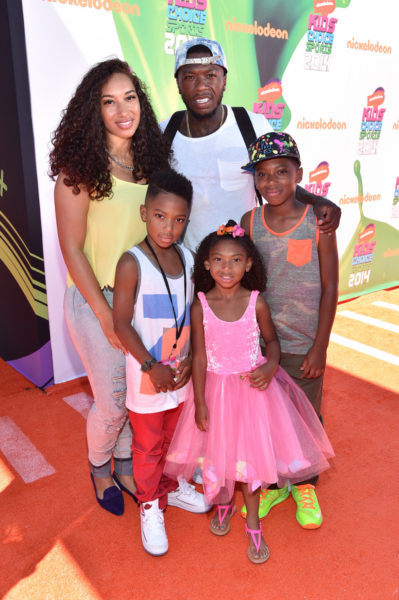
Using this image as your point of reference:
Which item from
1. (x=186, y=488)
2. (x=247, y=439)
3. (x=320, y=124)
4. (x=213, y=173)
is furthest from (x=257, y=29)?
(x=186, y=488)

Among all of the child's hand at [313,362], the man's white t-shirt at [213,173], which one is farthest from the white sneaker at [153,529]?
the man's white t-shirt at [213,173]

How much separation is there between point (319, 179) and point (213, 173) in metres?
3.31

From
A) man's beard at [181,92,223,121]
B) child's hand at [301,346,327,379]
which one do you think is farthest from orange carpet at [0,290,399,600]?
man's beard at [181,92,223,121]

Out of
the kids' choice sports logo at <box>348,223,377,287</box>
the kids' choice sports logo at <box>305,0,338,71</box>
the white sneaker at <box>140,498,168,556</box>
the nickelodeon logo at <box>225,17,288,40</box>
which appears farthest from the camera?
the kids' choice sports logo at <box>348,223,377,287</box>

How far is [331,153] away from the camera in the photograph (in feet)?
17.5

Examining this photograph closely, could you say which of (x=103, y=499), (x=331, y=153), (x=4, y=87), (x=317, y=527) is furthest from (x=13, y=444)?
(x=331, y=153)

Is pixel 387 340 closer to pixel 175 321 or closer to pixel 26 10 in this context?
pixel 175 321

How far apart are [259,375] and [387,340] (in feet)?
10.2

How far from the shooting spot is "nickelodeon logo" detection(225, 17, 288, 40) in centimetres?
417

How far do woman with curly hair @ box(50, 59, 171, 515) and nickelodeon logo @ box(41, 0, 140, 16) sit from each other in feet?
5.46

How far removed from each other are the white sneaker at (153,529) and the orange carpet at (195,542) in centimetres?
5

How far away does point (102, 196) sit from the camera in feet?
6.52

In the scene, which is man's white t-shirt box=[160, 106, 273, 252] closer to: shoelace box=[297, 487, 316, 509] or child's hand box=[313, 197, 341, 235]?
child's hand box=[313, 197, 341, 235]

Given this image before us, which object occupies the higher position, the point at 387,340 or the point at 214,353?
the point at 214,353
